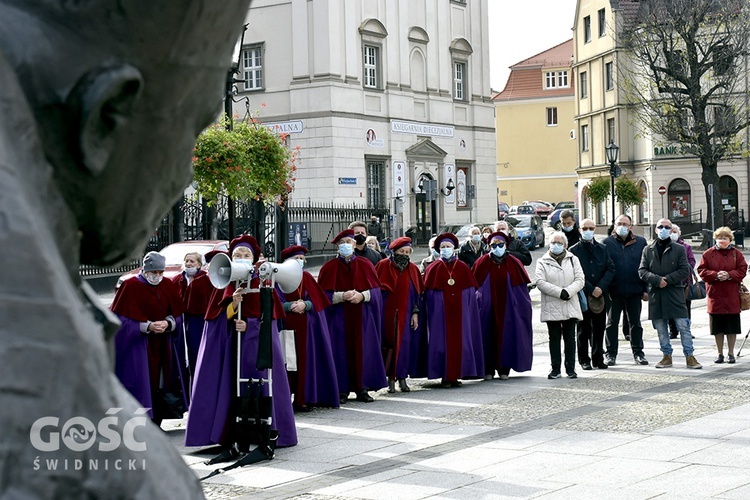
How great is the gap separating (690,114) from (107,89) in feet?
153

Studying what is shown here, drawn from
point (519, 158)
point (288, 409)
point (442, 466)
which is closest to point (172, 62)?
→ point (442, 466)

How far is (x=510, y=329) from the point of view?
14.6 meters

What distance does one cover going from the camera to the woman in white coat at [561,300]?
14234 millimetres

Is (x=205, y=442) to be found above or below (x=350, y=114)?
below

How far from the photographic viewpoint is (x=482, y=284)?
592 inches

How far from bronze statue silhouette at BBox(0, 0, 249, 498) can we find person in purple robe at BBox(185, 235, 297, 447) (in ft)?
28.6

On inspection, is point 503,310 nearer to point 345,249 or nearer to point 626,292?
point 626,292

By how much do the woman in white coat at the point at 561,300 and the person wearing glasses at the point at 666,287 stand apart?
108cm

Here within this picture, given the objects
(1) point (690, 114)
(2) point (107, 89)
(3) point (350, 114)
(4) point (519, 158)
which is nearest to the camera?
(2) point (107, 89)

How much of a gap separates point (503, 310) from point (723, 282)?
9.42 ft

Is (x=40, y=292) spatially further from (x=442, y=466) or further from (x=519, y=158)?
(x=519, y=158)

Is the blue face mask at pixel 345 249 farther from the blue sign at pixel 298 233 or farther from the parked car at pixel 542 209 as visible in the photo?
the parked car at pixel 542 209

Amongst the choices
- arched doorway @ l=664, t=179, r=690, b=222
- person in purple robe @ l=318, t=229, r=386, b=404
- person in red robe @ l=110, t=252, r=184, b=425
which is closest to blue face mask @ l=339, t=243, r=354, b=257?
person in purple robe @ l=318, t=229, r=386, b=404

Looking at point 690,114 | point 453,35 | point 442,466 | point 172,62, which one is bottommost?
Result: point 442,466
